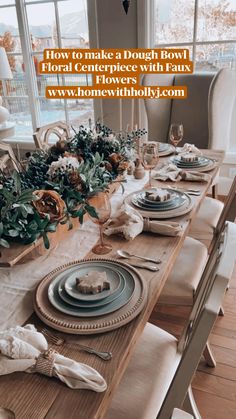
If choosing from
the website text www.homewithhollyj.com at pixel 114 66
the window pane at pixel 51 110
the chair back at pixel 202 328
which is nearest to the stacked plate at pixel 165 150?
the website text www.homewithhollyj.com at pixel 114 66

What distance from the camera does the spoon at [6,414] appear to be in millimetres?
548

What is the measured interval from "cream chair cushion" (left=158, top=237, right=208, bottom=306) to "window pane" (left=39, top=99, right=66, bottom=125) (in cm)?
284

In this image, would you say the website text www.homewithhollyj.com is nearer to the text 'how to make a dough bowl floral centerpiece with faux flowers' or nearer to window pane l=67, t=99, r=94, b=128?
window pane l=67, t=99, r=94, b=128

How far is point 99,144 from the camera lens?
1532mm

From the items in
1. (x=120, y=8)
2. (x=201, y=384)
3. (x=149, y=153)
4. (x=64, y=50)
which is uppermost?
(x=120, y=8)

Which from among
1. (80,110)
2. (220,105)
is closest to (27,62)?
(80,110)

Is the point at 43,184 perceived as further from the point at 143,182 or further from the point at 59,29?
the point at 59,29

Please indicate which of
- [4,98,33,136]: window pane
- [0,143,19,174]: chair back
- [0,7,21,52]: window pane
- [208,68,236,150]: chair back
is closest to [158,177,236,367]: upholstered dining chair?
[0,143,19,174]: chair back

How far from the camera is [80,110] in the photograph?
372 cm

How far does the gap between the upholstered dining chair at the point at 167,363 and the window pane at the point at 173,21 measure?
2752mm

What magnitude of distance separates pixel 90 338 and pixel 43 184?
22.1 inches

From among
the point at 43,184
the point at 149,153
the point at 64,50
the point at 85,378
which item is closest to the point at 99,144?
the point at 149,153

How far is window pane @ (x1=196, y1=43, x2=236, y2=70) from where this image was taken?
2.99 meters

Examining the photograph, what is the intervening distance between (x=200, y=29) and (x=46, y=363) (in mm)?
3122
